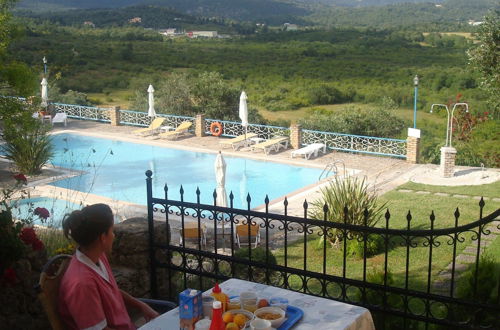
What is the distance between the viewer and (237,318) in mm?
2807

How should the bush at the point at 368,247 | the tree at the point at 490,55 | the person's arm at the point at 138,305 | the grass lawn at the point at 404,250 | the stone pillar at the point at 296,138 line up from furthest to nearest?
the stone pillar at the point at 296,138 < the tree at the point at 490,55 < the bush at the point at 368,247 < the grass lawn at the point at 404,250 < the person's arm at the point at 138,305

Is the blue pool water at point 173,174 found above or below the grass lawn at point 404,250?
below

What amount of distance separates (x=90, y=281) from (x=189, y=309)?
496 millimetres

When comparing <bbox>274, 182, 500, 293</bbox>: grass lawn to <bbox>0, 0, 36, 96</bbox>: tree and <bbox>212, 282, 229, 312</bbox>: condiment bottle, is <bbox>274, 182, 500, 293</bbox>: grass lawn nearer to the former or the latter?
<bbox>212, 282, 229, 312</bbox>: condiment bottle

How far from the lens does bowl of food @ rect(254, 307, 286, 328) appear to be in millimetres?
2826

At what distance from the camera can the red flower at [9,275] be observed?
371 cm

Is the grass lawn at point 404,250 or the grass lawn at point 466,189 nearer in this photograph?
the grass lawn at point 404,250

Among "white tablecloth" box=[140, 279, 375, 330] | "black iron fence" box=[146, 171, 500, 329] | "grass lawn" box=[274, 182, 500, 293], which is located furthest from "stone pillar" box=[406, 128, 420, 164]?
"white tablecloth" box=[140, 279, 375, 330]

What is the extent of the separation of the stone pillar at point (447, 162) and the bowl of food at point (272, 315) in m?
10.1

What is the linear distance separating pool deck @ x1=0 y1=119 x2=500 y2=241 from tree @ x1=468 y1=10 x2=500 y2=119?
223 centimetres

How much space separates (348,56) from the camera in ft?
192

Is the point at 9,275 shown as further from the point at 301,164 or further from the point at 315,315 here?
the point at 301,164

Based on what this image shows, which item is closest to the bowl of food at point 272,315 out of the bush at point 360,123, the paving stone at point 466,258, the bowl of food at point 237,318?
the bowl of food at point 237,318

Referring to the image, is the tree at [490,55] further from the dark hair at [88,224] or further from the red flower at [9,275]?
the dark hair at [88,224]
